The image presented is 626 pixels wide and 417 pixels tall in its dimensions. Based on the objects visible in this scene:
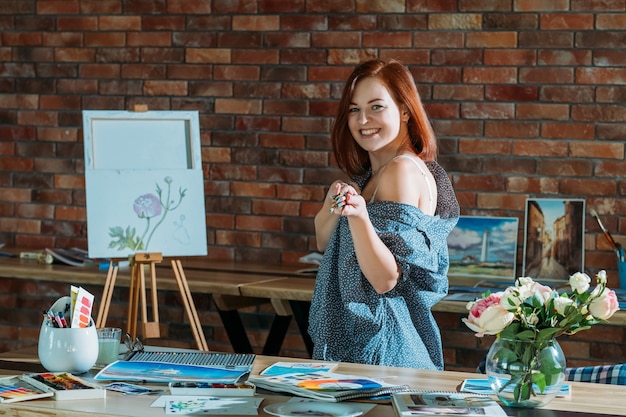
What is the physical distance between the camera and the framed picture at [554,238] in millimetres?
4023

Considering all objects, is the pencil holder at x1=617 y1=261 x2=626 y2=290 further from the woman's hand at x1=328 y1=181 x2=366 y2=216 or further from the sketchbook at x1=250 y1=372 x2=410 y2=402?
the sketchbook at x1=250 y1=372 x2=410 y2=402

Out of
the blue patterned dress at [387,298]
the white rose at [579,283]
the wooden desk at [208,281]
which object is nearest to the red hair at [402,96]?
the blue patterned dress at [387,298]

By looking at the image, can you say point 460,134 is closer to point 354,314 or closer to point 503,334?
point 354,314

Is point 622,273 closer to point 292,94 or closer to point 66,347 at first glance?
point 292,94

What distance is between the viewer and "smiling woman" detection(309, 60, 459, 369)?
8.84 feet

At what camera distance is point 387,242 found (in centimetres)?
268

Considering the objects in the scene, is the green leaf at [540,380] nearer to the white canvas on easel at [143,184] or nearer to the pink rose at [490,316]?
the pink rose at [490,316]

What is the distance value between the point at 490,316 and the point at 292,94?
2.66 m

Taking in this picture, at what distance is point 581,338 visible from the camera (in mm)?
4090

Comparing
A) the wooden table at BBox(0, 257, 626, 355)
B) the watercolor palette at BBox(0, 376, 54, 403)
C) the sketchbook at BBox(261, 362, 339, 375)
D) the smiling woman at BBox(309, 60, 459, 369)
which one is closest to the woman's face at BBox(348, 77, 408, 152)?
the smiling woman at BBox(309, 60, 459, 369)

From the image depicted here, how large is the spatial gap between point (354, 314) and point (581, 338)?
1721 millimetres

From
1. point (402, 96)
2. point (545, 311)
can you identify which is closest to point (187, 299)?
point (402, 96)

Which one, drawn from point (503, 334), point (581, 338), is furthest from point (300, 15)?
point (503, 334)

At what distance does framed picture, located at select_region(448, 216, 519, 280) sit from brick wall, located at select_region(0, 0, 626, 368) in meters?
0.07
